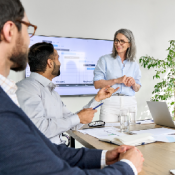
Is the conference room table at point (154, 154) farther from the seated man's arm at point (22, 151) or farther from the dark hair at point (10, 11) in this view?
the dark hair at point (10, 11)

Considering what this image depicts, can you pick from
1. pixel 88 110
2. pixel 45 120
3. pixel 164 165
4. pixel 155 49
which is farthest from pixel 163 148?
pixel 155 49

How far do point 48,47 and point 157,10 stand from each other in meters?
3.35

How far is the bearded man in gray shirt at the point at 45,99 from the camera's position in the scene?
153cm

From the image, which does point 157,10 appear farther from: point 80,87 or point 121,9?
point 80,87

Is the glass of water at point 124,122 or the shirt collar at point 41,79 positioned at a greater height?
the shirt collar at point 41,79

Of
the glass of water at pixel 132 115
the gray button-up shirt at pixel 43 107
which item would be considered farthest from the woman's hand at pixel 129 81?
the gray button-up shirt at pixel 43 107

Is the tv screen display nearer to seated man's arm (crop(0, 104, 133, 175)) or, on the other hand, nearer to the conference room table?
the conference room table

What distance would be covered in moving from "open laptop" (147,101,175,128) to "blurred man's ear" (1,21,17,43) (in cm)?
145

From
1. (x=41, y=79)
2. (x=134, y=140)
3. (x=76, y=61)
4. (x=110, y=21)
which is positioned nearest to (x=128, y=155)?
(x=134, y=140)

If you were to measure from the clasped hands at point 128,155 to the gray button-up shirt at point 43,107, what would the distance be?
63 centimetres

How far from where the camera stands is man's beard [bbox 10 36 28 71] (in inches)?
31.0

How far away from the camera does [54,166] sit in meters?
0.67

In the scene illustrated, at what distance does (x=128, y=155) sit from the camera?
91cm

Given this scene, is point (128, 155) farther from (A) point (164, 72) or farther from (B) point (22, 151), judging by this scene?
(A) point (164, 72)
